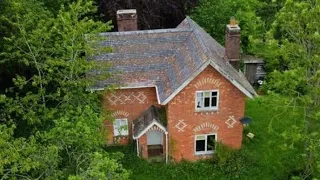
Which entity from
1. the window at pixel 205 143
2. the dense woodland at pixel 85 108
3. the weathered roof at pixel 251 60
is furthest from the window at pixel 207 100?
the weathered roof at pixel 251 60

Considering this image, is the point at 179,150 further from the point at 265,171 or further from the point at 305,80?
the point at 305,80

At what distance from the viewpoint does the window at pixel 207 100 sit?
26281mm

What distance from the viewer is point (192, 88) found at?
25922 mm

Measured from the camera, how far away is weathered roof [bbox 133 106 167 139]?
27.2m

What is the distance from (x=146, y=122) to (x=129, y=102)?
175 cm

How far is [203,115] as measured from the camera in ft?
88.6

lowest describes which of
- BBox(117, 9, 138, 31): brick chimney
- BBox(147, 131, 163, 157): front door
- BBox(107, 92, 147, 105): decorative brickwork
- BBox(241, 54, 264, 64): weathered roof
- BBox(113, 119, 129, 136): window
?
BBox(147, 131, 163, 157): front door

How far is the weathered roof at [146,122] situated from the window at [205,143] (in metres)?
2.36

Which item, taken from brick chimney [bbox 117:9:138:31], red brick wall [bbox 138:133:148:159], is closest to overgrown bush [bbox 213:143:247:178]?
red brick wall [bbox 138:133:148:159]

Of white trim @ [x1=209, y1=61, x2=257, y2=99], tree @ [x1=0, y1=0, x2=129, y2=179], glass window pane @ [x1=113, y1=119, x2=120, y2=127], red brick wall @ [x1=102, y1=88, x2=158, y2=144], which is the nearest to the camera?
tree @ [x1=0, y1=0, x2=129, y2=179]

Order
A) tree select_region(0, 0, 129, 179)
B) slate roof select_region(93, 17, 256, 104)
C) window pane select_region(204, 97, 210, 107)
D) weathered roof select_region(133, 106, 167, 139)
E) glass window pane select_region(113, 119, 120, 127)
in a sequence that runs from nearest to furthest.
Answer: tree select_region(0, 0, 129, 179) → slate roof select_region(93, 17, 256, 104) → window pane select_region(204, 97, 210, 107) → weathered roof select_region(133, 106, 167, 139) → glass window pane select_region(113, 119, 120, 127)

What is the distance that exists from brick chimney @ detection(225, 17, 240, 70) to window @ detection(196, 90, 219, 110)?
303cm

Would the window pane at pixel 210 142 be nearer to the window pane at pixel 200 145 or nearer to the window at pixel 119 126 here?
the window pane at pixel 200 145

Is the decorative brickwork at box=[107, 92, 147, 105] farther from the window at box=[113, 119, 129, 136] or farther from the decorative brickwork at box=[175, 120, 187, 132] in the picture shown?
the decorative brickwork at box=[175, 120, 187, 132]
